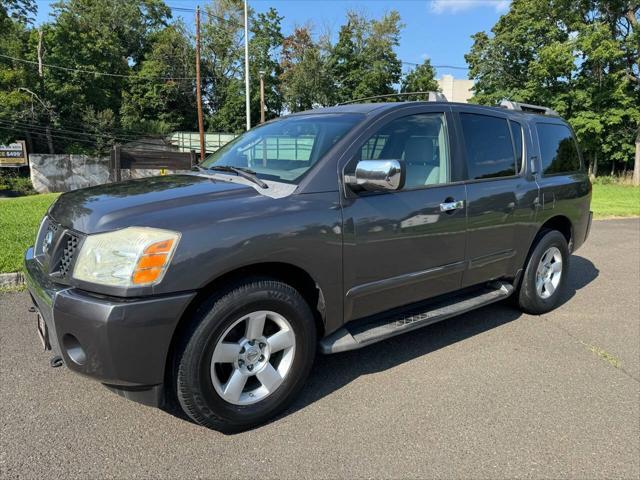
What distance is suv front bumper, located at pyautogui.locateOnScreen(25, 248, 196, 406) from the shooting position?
2.31 m

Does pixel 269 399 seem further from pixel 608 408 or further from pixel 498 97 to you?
pixel 498 97

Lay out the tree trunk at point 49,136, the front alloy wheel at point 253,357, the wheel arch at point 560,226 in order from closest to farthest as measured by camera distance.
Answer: the front alloy wheel at point 253,357
the wheel arch at point 560,226
the tree trunk at point 49,136

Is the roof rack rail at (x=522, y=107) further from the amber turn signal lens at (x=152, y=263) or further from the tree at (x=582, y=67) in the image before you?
the tree at (x=582, y=67)

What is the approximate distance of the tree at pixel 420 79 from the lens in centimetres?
5562

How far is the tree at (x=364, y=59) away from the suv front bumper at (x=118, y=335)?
2039 inches

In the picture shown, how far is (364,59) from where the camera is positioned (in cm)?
5256

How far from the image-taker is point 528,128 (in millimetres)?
4582

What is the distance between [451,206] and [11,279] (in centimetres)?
468

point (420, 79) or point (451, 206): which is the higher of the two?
point (420, 79)

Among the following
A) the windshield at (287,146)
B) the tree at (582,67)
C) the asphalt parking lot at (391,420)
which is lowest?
the asphalt parking lot at (391,420)

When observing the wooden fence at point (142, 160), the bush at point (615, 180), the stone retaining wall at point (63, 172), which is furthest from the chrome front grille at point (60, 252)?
the bush at point (615, 180)

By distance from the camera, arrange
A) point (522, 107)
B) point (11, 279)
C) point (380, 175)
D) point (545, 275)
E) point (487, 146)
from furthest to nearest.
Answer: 1. point (11, 279)
2. point (522, 107)
3. point (545, 275)
4. point (487, 146)
5. point (380, 175)

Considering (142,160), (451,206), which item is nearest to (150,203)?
(451,206)

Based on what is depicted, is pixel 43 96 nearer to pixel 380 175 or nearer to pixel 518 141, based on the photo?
pixel 518 141
